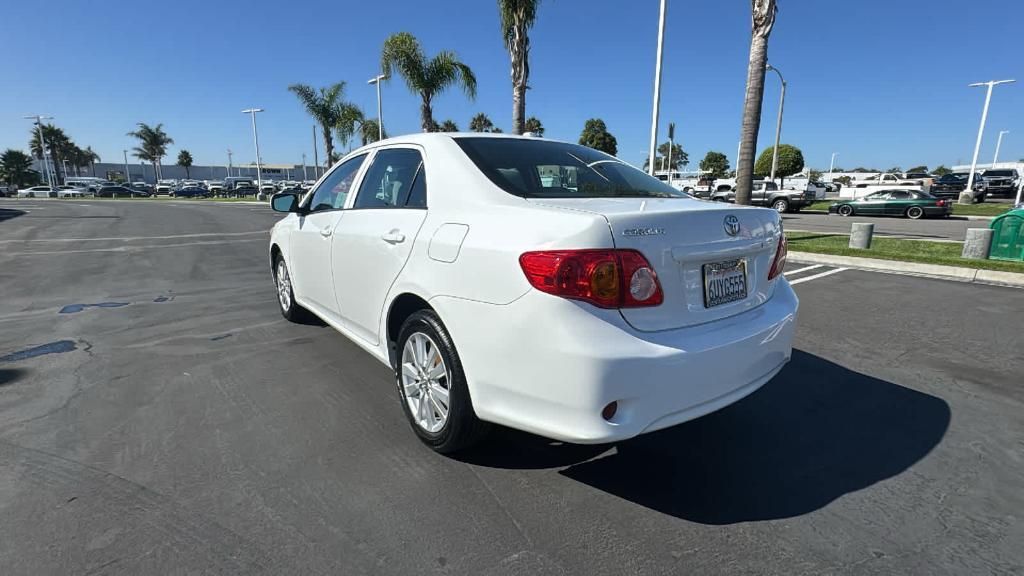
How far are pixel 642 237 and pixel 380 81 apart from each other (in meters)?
32.4

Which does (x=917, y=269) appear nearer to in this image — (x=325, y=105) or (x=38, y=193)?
(x=325, y=105)

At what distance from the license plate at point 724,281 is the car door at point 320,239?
8.17ft

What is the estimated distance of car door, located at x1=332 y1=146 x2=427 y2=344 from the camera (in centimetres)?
283

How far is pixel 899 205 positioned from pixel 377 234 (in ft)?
82.1

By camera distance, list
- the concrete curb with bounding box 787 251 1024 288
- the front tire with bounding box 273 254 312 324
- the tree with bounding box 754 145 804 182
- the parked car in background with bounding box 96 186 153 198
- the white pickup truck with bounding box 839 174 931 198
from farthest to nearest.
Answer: the parked car in background with bounding box 96 186 153 198, the tree with bounding box 754 145 804 182, the white pickup truck with bounding box 839 174 931 198, the concrete curb with bounding box 787 251 1024 288, the front tire with bounding box 273 254 312 324

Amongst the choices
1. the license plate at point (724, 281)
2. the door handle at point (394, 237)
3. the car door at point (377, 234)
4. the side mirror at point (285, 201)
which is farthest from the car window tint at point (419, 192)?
the side mirror at point (285, 201)

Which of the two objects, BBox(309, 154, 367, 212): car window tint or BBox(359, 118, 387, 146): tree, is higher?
BBox(359, 118, 387, 146): tree

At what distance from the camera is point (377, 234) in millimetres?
3000

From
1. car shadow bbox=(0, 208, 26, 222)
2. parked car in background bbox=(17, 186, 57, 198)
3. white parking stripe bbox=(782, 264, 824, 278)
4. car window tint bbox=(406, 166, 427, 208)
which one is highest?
car window tint bbox=(406, 166, 427, 208)

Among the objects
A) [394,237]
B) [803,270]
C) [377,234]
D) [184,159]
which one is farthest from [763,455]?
[184,159]

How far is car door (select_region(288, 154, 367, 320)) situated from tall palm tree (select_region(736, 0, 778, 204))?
32.9ft

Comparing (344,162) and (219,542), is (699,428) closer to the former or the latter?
(219,542)

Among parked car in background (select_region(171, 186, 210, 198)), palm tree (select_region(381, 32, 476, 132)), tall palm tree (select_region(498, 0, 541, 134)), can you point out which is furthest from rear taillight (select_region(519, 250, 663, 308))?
parked car in background (select_region(171, 186, 210, 198))

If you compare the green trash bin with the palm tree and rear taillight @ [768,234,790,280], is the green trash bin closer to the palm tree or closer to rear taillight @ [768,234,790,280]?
rear taillight @ [768,234,790,280]
